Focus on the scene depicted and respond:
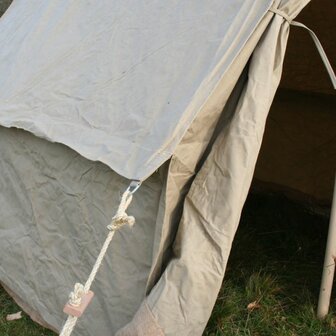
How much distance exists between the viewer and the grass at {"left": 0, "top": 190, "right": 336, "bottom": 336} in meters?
2.18

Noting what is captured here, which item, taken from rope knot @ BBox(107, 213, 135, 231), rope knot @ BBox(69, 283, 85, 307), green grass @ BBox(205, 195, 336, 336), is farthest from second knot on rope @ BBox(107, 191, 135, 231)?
green grass @ BBox(205, 195, 336, 336)

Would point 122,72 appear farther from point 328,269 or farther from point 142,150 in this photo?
point 328,269

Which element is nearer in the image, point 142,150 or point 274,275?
point 142,150

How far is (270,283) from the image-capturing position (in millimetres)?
2416

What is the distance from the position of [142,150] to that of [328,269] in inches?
38.1

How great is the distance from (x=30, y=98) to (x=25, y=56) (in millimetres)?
282

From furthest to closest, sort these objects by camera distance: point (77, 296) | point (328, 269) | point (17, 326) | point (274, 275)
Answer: point (274, 275), point (17, 326), point (328, 269), point (77, 296)

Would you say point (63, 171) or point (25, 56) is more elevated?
point (25, 56)

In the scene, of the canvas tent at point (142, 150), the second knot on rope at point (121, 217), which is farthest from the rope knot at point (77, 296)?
the canvas tent at point (142, 150)

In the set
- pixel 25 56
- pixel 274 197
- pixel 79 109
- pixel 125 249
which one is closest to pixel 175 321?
pixel 125 249

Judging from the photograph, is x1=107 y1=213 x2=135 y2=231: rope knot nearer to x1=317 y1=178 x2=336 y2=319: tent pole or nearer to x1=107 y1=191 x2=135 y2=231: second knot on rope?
x1=107 y1=191 x2=135 y2=231: second knot on rope

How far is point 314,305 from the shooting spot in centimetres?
230

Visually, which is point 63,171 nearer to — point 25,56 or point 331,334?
point 25,56

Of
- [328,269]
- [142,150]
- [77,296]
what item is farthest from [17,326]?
[328,269]
